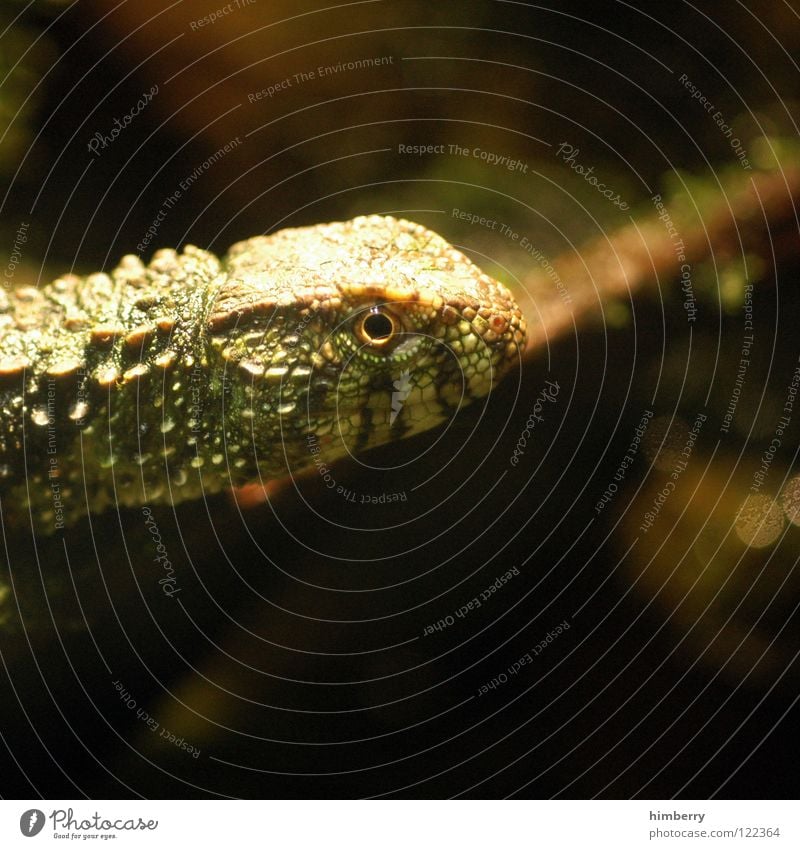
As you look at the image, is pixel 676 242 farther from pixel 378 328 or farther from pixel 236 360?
pixel 236 360

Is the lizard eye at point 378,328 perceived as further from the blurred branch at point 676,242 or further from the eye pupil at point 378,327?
the blurred branch at point 676,242

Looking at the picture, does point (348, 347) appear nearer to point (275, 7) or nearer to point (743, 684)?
point (275, 7)

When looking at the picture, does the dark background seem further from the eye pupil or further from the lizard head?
the eye pupil

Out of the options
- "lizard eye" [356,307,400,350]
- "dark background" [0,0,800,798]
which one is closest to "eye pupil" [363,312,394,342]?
"lizard eye" [356,307,400,350]
